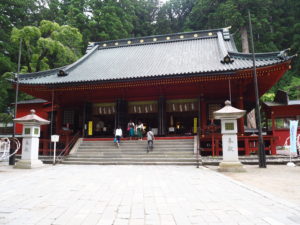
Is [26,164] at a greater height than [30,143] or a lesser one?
lesser

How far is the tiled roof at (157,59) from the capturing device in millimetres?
15125

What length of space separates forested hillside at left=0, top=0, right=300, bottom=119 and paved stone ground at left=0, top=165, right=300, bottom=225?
2095 cm

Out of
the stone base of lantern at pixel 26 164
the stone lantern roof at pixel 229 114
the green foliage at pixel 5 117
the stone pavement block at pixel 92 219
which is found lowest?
the stone base of lantern at pixel 26 164

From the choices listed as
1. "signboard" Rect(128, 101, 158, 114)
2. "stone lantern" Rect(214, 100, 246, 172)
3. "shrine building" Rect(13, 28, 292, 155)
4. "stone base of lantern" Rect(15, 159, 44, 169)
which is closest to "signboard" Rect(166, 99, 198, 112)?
"shrine building" Rect(13, 28, 292, 155)

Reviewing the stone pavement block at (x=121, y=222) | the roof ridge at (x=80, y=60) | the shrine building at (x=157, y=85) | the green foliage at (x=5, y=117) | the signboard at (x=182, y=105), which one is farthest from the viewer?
the green foliage at (x=5, y=117)

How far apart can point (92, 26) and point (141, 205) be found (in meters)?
33.1

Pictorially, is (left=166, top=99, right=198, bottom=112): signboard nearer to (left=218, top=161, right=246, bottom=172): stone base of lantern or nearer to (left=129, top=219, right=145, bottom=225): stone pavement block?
(left=218, top=161, right=246, bottom=172): stone base of lantern

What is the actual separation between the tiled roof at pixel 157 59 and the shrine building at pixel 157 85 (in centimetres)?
6

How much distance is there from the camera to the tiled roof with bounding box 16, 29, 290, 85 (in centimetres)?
1512

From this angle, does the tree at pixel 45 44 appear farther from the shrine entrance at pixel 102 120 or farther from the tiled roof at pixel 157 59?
the shrine entrance at pixel 102 120

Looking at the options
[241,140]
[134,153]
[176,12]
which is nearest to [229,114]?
[241,140]

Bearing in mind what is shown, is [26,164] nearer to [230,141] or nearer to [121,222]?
[121,222]

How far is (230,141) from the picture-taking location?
969 cm

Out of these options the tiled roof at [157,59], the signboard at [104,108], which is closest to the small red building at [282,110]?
the tiled roof at [157,59]
